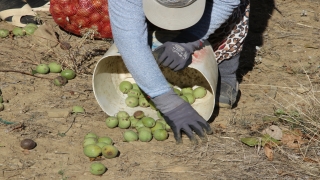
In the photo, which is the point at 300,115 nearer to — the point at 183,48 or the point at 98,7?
the point at 183,48

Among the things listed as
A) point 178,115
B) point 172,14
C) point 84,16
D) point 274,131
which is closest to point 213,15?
point 172,14

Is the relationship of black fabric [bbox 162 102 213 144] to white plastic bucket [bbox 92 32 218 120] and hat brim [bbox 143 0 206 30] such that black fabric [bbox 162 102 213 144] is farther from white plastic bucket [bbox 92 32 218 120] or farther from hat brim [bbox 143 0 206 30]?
hat brim [bbox 143 0 206 30]

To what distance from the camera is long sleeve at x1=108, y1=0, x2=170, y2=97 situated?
3154 mm

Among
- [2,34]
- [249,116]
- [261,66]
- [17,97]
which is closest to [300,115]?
[249,116]

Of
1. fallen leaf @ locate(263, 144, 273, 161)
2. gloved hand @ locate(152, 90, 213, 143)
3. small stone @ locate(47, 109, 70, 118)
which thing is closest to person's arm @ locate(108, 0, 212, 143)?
gloved hand @ locate(152, 90, 213, 143)

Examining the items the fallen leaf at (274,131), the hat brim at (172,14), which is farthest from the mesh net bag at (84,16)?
the fallen leaf at (274,131)

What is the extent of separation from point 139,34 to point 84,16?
4.43ft

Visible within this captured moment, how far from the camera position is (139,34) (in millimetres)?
3213

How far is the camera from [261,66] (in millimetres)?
4531

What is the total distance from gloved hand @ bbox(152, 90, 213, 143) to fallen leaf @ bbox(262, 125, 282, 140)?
1.33 ft

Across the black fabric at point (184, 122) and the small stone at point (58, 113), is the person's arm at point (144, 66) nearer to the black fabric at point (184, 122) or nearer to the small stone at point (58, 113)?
the black fabric at point (184, 122)

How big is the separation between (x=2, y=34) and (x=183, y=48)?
1.80 m

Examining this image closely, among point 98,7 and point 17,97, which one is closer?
point 17,97

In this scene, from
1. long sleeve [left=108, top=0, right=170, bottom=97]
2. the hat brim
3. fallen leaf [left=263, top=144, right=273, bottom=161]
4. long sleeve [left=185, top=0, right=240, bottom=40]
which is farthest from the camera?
long sleeve [left=185, top=0, right=240, bottom=40]
